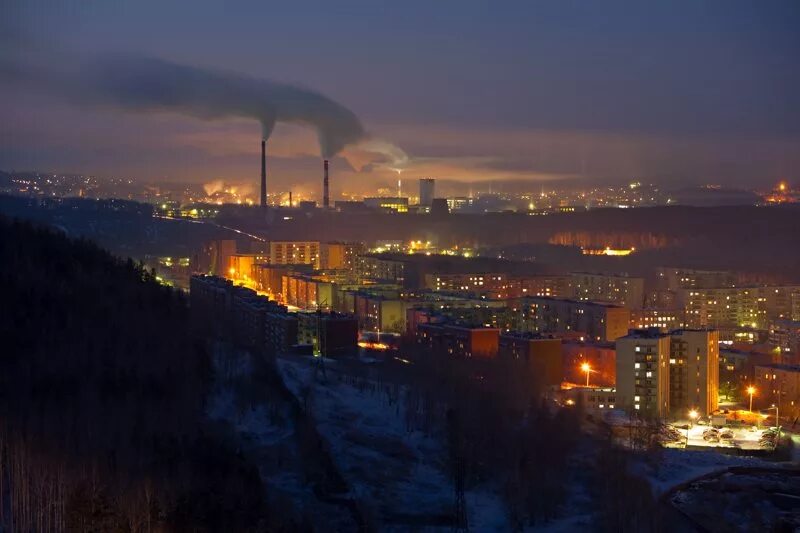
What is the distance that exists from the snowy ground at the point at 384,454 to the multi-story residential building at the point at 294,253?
19.7 metres

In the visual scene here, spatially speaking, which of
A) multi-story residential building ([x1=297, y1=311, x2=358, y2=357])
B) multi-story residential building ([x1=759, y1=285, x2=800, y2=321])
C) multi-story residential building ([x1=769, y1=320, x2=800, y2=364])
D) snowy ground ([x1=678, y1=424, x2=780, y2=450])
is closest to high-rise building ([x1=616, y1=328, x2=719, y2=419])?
snowy ground ([x1=678, y1=424, x2=780, y2=450])

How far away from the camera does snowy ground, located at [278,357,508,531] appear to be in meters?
9.33

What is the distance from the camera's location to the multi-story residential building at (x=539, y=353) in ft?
48.5

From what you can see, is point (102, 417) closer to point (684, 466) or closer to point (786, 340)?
point (684, 466)

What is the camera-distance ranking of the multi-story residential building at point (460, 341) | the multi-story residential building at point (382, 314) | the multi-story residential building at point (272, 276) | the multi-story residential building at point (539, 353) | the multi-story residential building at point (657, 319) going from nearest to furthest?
the multi-story residential building at point (539, 353) → the multi-story residential building at point (460, 341) → the multi-story residential building at point (382, 314) → the multi-story residential building at point (657, 319) → the multi-story residential building at point (272, 276)

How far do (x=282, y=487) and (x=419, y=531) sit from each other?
926 millimetres

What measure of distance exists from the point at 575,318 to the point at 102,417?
12.1 meters

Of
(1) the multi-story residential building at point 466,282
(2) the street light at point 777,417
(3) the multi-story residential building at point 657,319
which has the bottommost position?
(2) the street light at point 777,417

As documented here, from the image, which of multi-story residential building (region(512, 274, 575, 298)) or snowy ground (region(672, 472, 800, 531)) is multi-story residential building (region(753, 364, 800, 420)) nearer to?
snowy ground (region(672, 472, 800, 531))

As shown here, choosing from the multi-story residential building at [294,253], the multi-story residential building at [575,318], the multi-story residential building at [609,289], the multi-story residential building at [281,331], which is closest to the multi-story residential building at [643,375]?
the multi-story residential building at [281,331]

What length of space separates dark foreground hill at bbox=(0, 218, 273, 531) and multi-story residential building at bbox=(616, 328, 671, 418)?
4.61 m

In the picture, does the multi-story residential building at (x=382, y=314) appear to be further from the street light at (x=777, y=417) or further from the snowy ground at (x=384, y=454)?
the snowy ground at (x=384, y=454)

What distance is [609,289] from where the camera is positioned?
84.7ft

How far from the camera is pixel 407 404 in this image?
37.8 ft
